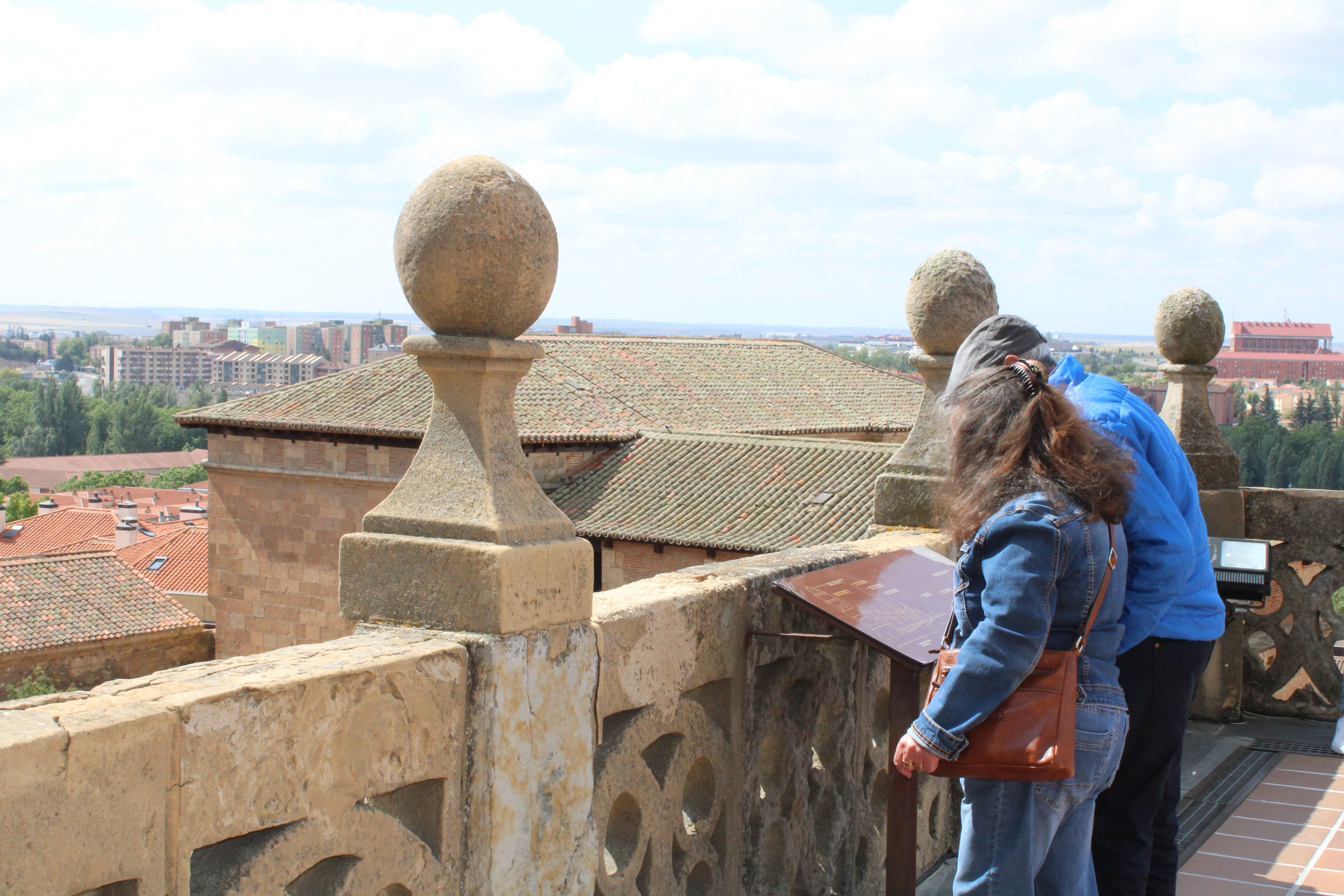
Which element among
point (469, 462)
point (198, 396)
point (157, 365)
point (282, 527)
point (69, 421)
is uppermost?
point (469, 462)

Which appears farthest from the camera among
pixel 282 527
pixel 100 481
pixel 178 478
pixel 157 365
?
pixel 157 365

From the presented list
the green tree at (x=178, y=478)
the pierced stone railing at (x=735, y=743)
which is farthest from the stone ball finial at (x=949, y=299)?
the green tree at (x=178, y=478)

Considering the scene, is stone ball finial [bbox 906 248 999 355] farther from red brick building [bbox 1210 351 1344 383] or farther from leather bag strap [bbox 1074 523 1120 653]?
red brick building [bbox 1210 351 1344 383]

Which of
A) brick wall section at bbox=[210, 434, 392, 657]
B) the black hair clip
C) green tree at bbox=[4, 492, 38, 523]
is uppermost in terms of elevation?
the black hair clip

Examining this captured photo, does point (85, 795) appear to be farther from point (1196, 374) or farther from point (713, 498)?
point (713, 498)

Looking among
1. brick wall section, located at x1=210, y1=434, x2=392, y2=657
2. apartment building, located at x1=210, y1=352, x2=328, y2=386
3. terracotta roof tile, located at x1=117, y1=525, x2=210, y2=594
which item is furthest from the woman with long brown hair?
apartment building, located at x1=210, y1=352, x2=328, y2=386

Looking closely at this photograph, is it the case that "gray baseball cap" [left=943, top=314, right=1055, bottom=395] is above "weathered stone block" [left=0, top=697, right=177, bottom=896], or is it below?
above

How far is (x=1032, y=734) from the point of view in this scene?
2.20 m

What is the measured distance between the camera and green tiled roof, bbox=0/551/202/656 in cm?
2539

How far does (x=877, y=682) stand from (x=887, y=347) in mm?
119991

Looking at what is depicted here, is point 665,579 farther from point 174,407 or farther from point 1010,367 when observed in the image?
point 174,407

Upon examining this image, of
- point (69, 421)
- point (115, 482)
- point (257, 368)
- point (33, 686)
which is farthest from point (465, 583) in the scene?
point (257, 368)

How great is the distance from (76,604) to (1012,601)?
2871 cm

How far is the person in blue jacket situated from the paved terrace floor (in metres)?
0.84
